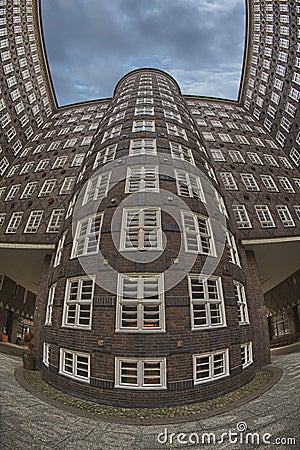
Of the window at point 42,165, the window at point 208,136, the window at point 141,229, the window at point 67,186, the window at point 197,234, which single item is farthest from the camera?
the window at point 208,136

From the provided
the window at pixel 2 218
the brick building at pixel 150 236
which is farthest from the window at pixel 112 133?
the window at pixel 2 218

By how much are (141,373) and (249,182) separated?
19147mm

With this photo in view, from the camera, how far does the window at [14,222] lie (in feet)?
66.5

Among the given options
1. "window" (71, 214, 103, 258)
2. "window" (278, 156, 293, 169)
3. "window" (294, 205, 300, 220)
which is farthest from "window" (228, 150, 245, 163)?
"window" (71, 214, 103, 258)

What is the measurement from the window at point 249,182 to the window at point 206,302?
13.5 metres

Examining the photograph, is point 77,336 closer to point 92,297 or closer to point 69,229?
point 92,297

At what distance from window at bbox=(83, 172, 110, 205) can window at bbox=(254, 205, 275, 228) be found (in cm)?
1268

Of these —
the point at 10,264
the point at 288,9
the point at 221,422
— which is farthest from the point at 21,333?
the point at 288,9

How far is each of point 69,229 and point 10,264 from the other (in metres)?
11.0

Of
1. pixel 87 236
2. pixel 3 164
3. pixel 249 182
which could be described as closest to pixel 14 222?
pixel 3 164

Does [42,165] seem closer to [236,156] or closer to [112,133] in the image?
[112,133]

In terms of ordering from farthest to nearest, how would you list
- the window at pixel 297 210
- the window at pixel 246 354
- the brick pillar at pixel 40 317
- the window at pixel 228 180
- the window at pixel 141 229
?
the window at pixel 228 180 < the window at pixel 297 210 < the brick pillar at pixel 40 317 < the window at pixel 246 354 < the window at pixel 141 229

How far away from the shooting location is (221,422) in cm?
748

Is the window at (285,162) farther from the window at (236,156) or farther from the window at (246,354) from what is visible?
A: the window at (246,354)
